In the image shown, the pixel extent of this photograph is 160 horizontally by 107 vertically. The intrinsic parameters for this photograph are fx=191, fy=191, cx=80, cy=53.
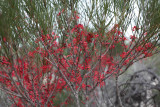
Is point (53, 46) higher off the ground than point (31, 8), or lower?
lower

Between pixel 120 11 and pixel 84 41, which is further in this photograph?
pixel 84 41

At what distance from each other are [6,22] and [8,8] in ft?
0.78

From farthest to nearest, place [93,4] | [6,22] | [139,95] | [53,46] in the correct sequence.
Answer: [139,95] < [53,46] < [93,4] < [6,22]

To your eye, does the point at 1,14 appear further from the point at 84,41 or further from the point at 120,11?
the point at 120,11

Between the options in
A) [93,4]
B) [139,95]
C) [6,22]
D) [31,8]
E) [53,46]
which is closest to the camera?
[6,22]

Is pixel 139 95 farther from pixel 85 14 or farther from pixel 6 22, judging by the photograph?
pixel 6 22

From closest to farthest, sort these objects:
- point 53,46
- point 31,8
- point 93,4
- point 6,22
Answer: point 6,22 < point 31,8 < point 93,4 < point 53,46

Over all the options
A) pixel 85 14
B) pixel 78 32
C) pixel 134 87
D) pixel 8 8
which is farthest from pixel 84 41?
pixel 134 87

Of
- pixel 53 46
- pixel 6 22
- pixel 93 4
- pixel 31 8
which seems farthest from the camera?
pixel 53 46

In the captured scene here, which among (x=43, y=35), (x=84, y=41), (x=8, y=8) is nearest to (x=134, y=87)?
(x=84, y=41)

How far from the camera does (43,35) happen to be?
9.22 ft

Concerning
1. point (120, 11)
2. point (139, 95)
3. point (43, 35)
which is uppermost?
point (120, 11)

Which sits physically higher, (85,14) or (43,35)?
(85,14)

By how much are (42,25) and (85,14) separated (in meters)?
0.72
